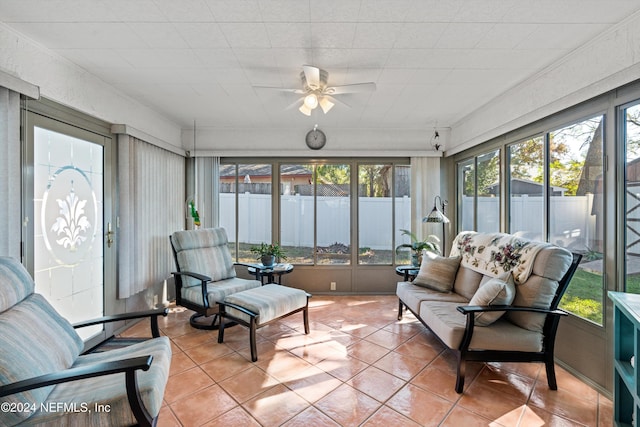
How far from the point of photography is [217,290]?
3.06 m

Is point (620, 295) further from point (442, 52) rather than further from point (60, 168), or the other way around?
point (60, 168)

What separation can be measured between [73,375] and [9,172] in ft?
5.07

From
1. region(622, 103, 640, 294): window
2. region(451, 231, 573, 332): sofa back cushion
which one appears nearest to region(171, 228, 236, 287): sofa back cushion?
region(451, 231, 573, 332): sofa back cushion

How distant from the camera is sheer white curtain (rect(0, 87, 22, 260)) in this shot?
71.9 inches

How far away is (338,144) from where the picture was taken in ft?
14.2

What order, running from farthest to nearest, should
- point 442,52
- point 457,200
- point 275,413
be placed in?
point 457,200
point 442,52
point 275,413

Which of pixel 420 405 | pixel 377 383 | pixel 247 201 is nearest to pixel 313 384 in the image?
pixel 377 383

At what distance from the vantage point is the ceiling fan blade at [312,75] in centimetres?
213

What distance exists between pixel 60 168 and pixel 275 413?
2.65m

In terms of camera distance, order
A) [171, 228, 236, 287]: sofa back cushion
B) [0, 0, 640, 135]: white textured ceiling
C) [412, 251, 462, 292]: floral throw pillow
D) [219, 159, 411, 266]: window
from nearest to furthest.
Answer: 1. [0, 0, 640, 135]: white textured ceiling
2. [412, 251, 462, 292]: floral throw pillow
3. [171, 228, 236, 287]: sofa back cushion
4. [219, 159, 411, 266]: window

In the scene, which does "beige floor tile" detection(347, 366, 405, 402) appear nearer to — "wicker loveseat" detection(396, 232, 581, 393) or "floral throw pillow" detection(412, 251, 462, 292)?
"wicker loveseat" detection(396, 232, 581, 393)

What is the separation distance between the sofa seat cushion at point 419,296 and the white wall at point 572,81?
6.05ft

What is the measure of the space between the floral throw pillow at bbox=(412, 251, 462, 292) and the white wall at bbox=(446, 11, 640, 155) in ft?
5.11

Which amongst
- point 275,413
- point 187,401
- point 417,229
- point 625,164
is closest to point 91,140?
point 187,401
